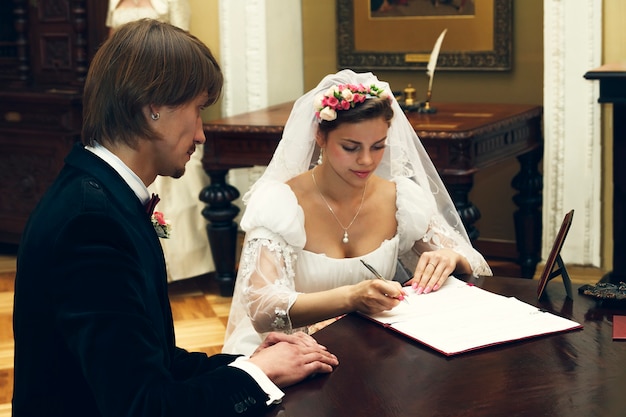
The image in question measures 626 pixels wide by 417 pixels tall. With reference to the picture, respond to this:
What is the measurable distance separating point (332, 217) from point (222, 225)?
226 cm

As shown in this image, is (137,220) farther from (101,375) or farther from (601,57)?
(601,57)

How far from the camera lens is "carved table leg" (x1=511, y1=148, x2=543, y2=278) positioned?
546 cm

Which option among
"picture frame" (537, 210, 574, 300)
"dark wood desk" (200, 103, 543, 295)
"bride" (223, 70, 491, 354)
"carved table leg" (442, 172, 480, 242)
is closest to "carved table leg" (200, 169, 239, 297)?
"dark wood desk" (200, 103, 543, 295)

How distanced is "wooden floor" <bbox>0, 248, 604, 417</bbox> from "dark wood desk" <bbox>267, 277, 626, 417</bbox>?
7.42ft

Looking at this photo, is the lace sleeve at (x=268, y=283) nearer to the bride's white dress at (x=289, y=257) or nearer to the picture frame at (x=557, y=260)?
the bride's white dress at (x=289, y=257)

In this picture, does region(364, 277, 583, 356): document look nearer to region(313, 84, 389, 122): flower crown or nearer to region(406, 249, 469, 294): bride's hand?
region(406, 249, 469, 294): bride's hand

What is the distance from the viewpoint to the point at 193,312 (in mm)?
5273

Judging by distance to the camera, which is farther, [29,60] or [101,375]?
[29,60]

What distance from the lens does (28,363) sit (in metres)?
1.77

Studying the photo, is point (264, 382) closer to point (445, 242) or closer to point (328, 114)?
point (328, 114)

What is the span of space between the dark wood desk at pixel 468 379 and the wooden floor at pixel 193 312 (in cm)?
226

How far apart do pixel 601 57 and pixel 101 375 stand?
3.98 meters

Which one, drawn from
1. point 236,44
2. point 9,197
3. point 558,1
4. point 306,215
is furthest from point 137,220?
point 9,197

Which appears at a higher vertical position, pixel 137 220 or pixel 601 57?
pixel 601 57
